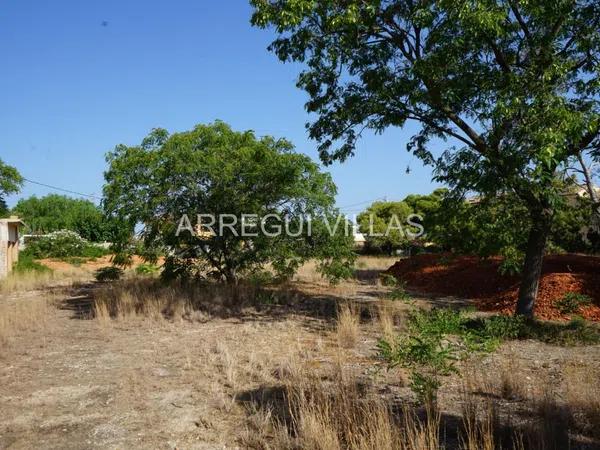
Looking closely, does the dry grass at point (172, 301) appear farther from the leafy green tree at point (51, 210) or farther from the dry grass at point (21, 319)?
the leafy green tree at point (51, 210)

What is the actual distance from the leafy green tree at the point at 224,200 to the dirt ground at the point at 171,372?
8.84 ft

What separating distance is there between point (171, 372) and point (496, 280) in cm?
1128

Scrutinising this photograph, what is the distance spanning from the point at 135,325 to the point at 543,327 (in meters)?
7.31

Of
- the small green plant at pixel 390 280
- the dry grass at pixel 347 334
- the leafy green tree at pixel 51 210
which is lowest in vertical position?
→ the dry grass at pixel 347 334

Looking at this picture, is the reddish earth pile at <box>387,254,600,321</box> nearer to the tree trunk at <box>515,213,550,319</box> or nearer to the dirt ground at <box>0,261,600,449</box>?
the tree trunk at <box>515,213,550,319</box>

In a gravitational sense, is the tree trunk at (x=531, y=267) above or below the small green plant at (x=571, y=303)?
above

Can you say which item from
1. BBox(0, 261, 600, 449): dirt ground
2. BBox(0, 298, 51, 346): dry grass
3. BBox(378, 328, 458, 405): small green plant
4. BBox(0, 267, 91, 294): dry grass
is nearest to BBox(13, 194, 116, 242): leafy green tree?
BBox(0, 267, 91, 294): dry grass

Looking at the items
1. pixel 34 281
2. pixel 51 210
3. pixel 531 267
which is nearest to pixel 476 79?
pixel 531 267

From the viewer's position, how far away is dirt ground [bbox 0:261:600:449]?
15.4 feet

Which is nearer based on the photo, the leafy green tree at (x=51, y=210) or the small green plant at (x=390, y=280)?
the small green plant at (x=390, y=280)

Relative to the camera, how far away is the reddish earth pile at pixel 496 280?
1152cm

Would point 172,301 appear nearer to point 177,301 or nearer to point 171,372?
point 177,301

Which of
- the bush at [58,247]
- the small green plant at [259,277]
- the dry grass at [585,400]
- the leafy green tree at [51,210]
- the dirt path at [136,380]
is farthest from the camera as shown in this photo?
the leafy green tree at [51,210]

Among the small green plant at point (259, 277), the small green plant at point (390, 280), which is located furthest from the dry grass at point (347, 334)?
the small green plant at point (259, 277)
